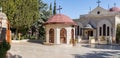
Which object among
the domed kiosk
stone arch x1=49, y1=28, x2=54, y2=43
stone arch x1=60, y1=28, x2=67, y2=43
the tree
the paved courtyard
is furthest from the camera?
the tree

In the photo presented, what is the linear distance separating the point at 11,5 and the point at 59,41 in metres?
8.84

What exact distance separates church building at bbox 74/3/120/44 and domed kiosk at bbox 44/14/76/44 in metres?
10.9

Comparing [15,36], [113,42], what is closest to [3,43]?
[15,36]

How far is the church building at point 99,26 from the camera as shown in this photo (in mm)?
40781

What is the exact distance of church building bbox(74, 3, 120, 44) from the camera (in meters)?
40.8

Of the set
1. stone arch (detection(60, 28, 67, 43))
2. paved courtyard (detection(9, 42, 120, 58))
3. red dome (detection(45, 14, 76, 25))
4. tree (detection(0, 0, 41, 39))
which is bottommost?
paved courtyard (detection(9, 42, 120, 58))

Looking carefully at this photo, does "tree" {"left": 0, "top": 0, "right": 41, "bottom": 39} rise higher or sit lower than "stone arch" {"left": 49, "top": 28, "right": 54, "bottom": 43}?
higher

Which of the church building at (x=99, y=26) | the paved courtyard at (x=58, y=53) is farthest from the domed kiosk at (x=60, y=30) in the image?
the church building at (x=99, y=26)

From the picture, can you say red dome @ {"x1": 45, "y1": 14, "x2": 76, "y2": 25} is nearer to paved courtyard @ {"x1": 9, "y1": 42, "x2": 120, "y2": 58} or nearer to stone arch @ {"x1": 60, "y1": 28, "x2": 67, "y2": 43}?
stone arch @ {"x1": 60, "y1": 28, "x2": 67, "y2": 43}

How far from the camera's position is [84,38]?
43.4 metres

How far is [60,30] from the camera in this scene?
29203 mm

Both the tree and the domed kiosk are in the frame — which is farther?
the tree

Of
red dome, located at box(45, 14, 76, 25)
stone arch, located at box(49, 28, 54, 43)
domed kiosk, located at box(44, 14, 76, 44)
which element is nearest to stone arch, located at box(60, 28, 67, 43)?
domed kiosk, located at box(44, 14, 76, 44)

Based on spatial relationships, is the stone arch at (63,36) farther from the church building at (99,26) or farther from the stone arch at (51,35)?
the church building at (99,26)
